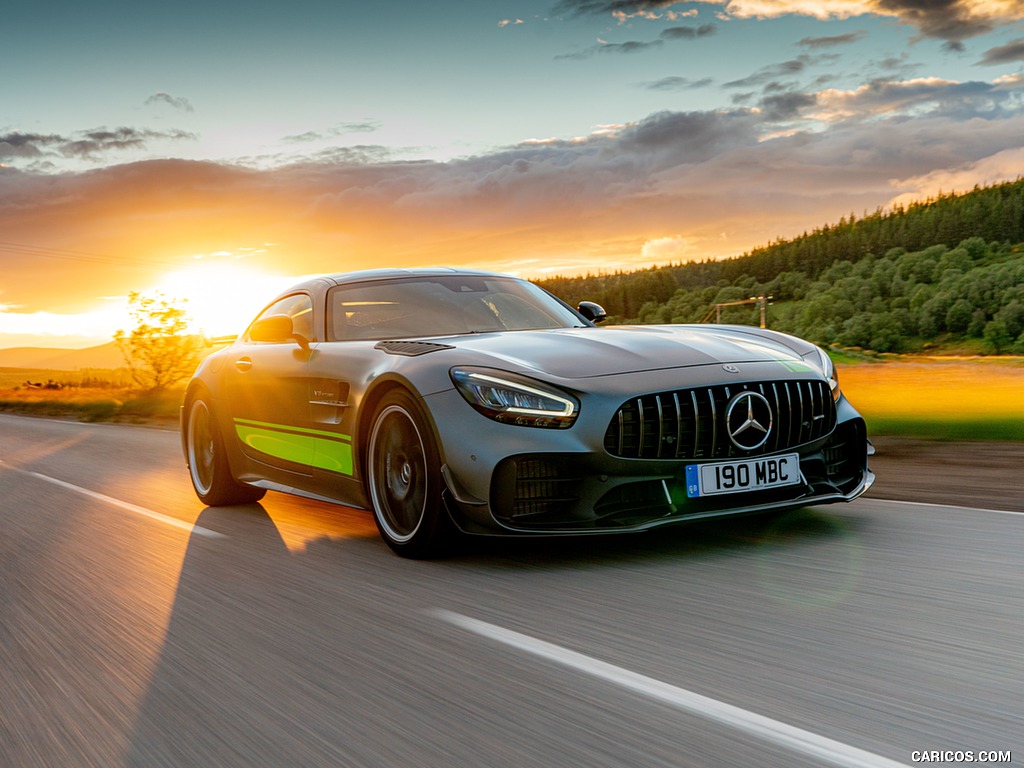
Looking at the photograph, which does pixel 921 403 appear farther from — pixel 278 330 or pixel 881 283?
pixel 881 283

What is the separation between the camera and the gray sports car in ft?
14.9

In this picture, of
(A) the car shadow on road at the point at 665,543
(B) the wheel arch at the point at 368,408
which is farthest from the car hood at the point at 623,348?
(A) the car shadow on road at the point at 665,543

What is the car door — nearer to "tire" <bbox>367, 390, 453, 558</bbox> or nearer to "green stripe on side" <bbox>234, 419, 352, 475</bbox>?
"green stripe on side" <bbox>234, 419, 352, 475</bbox>

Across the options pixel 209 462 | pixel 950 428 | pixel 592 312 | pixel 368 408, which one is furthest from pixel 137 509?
pixel 950 428

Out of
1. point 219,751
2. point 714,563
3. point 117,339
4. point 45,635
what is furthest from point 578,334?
point 117,339

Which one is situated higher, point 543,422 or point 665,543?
point 543,422

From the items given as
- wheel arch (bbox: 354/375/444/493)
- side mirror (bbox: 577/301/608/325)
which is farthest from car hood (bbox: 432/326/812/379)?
side mirror (bbox: 577/301/608/325)

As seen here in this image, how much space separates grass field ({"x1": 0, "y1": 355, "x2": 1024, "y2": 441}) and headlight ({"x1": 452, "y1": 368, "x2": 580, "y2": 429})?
645cm

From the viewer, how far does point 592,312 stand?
22.7 feet

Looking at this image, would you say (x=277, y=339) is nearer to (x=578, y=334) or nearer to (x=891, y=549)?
(x=578, y=334)

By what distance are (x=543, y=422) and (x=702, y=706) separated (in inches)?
74.3

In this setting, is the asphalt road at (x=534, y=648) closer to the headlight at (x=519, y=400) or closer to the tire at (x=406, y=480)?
the tire at (x=406, y=480)

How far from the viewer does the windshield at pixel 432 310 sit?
6.02 meters

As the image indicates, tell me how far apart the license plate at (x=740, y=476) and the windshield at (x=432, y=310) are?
183 cm
